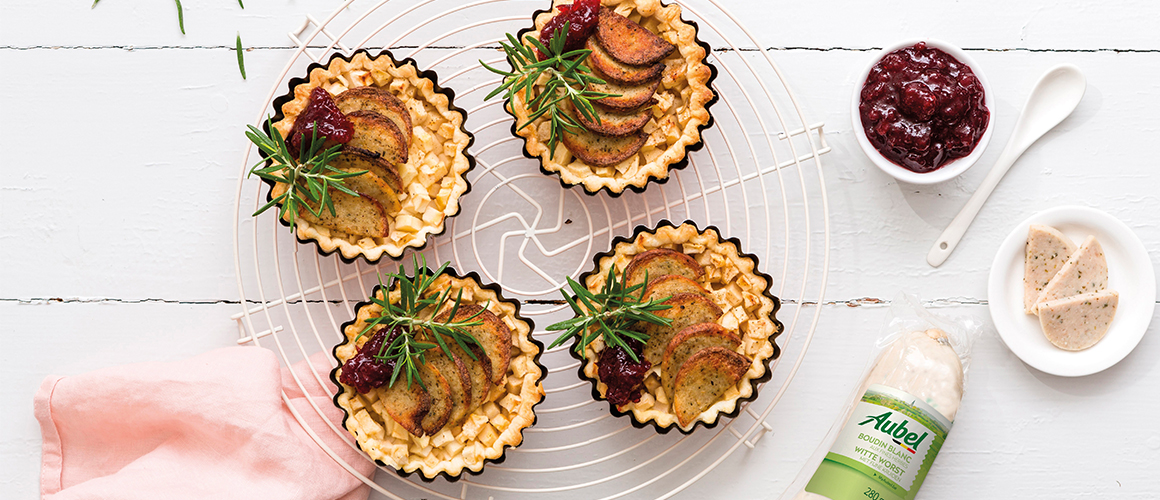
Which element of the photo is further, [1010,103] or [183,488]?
[1010,103]

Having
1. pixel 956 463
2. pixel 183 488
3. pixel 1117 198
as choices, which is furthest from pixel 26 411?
pixel 1117 198

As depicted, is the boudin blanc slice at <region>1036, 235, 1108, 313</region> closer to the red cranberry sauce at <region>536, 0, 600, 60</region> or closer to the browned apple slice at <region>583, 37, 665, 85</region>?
the browned apple slice at <region>583, 37, 665, 85</region>

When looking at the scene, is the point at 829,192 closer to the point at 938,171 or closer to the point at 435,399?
the point at 938,171

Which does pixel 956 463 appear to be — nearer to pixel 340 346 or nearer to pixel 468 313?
pixel 468 313

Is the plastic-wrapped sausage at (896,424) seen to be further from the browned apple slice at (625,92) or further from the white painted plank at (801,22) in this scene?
the browned apple slice at (625,92)

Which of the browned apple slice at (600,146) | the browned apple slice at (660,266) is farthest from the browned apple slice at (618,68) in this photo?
the browned apple slice at (660,266)
